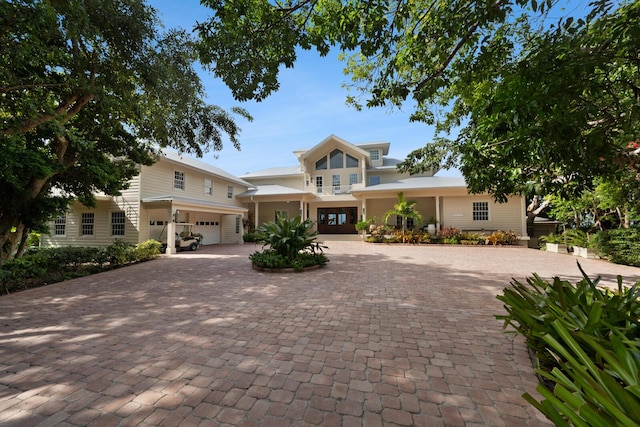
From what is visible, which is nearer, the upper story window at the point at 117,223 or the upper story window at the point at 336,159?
the upper story window at the point at 117,223

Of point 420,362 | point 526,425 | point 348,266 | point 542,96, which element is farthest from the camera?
point 348,266

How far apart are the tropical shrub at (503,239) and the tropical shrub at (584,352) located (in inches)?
534

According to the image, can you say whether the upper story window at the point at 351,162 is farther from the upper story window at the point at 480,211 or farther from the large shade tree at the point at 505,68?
the large shade tree at the point at 505,68

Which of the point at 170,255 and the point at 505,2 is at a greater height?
the point at 505,2

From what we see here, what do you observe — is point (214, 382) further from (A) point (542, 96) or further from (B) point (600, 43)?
(B) point (600, 43)

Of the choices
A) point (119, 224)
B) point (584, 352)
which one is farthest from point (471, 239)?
point (119, 224)

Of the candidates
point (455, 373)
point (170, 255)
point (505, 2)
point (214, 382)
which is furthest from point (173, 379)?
point (170, 255)

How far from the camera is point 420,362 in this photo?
114 inches

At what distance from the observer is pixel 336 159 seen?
72.8 feet

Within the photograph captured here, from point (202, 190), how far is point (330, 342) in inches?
643

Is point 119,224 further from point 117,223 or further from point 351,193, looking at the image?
point 351,193

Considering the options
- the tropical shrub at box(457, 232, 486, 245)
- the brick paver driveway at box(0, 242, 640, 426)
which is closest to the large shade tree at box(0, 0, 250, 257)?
the brick paver driveway at box(0, 242, 640, 426)

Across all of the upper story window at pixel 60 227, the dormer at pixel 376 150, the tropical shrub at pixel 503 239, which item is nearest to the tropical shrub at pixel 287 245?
the tropical shrub at pixel 503 239

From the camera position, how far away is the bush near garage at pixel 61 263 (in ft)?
21.6
